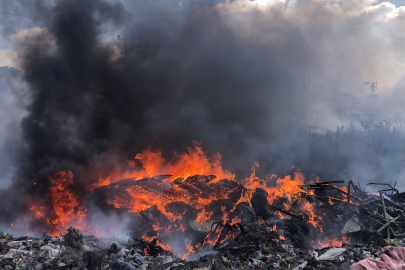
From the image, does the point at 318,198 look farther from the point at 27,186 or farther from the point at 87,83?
the point at 87,83

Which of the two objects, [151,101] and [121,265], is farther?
[151,101]

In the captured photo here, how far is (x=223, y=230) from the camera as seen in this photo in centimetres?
813

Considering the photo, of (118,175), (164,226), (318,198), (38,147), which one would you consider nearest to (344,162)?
(318,198)

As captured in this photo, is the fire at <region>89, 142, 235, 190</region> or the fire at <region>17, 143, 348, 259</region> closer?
the fire at <region>17, 143, 348, 259</region>

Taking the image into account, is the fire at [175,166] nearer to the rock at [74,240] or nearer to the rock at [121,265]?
the rock at [74,240]

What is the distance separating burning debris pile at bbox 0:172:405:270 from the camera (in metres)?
5.65

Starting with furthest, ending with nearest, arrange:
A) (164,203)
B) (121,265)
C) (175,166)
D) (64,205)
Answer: (175,166) → (64,205) → (164,203) → (121,265)

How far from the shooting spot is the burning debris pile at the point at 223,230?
5.65 m

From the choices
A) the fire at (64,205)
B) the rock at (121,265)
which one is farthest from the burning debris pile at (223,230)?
the fire at (64,205)

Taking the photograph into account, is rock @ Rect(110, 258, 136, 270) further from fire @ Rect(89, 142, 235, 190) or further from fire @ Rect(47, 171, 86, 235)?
fire @ Rect(89, 142, 235, 190)

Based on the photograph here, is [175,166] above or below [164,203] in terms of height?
above

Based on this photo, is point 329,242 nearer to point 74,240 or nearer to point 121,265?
point 121,265

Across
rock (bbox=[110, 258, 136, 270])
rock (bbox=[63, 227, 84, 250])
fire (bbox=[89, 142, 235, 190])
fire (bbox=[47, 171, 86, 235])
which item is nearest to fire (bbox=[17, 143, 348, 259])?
fire (bbox=[47, 171, 86, 235])

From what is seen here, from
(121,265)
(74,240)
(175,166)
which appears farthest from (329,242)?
(74,240)
